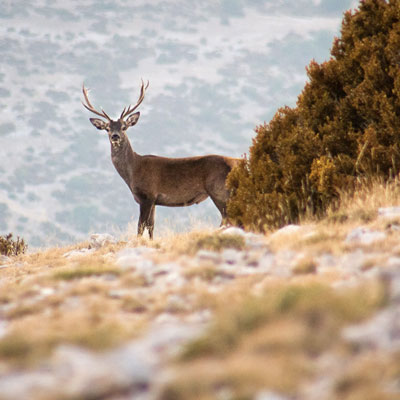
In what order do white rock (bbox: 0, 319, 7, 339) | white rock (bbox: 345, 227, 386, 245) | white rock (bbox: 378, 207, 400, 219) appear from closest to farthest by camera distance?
white rock (bbox: 0, 319, 7, 339), white rock (bbox: 345, 227, 386, 245), white rock (bbox: 378, 207, 400, 219)

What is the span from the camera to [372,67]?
9.25 meters

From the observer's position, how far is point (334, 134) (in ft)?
31.0

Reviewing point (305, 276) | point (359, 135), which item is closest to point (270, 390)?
point (305, 276)

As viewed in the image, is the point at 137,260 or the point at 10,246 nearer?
the point at 137,260

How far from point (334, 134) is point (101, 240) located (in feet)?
19.5

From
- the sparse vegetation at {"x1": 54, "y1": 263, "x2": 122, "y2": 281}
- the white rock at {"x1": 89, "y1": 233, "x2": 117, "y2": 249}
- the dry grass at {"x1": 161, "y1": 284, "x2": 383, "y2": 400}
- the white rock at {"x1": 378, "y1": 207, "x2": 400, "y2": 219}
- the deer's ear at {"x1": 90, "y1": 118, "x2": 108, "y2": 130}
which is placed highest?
the deer's ear at {"x1": 90, "y1": 118, "x2": 108, "y2": 130}

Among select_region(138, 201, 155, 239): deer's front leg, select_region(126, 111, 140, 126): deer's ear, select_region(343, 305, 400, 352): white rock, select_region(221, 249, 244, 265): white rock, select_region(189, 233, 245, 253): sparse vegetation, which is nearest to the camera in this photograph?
select_region(343, 305, 400, 352): white rock

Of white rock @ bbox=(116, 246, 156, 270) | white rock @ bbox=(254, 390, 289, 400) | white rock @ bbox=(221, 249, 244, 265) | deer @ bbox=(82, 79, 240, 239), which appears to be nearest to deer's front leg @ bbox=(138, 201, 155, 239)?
deer @ bbox=(82, 79, 240, 239)

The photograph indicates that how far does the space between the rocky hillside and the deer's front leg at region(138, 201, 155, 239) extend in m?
7.49

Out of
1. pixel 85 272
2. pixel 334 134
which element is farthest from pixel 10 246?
pixel 85 272

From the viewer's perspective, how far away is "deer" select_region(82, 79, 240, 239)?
13508 millimetres

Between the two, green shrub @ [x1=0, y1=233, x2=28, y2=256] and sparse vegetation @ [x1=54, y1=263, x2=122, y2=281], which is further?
green shrub @ [x1=0, y1=233, x2=28, y2=256]

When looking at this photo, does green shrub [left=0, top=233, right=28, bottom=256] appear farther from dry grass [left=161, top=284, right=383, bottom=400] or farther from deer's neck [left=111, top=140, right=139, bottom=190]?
dry grass [left=161, top=284, right=383, bottom=400]

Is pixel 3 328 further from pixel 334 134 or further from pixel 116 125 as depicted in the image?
pixel 116 125
